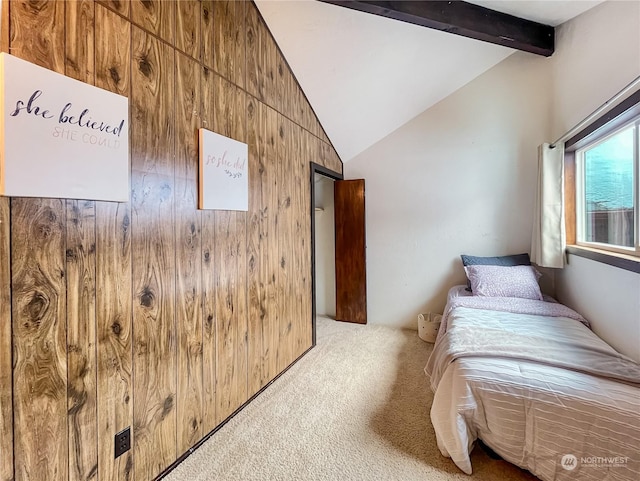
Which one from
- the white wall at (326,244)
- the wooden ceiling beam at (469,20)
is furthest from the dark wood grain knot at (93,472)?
the white wall at (326,244)

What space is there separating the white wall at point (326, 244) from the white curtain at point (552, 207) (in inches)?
85.9

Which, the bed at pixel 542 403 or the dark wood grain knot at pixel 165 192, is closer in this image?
the bed at pixel 542 403

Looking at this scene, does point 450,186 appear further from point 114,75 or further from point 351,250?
point 114,75

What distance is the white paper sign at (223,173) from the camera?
5.36ft

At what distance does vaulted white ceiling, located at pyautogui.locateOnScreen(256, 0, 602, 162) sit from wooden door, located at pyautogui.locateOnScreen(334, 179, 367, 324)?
56 cm

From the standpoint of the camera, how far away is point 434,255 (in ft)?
11.1

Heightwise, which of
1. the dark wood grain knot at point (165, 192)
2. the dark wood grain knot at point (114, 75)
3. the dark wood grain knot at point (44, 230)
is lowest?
A: the dark wood grain knot at point (44, 230)

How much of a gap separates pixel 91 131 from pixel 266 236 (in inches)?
49.3

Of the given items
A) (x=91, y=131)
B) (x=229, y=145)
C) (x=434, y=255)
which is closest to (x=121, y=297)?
(x=91, y=131)

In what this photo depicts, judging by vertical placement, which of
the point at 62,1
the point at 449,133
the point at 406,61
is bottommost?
the point at 62,1

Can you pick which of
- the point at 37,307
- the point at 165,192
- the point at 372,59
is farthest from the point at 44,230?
the point at 372,59

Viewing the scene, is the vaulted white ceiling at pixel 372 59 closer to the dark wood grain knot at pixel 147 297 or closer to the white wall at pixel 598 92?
the white wall at pixel 598 92

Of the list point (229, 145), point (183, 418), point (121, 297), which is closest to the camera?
point (121, 297)

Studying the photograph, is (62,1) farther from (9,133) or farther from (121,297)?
(121,297)
